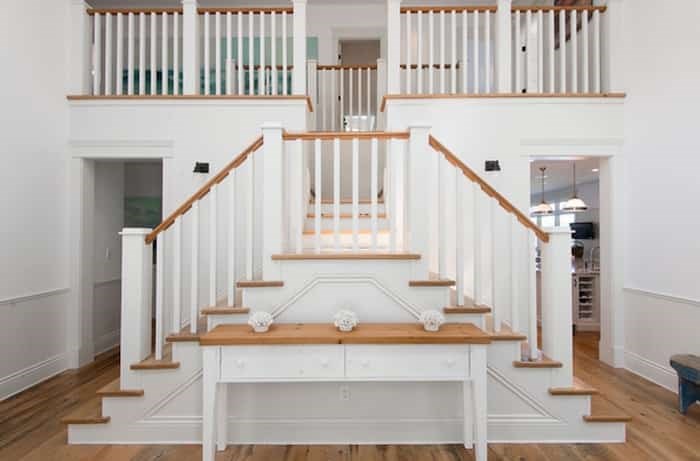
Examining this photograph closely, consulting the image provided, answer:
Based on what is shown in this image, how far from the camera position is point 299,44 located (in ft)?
12.8

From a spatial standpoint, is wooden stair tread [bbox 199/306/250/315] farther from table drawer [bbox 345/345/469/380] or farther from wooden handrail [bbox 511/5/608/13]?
Result: wooden handrail [bbox 511/5/608/13]

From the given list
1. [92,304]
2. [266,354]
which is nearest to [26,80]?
[92,304]

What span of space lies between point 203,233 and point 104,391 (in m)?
1.73

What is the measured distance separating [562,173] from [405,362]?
5990 mm

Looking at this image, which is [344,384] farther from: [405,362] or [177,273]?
[177,273]

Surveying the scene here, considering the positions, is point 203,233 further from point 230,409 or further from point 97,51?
point 97,51

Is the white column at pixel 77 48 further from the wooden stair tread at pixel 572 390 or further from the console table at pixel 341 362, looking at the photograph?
the wooden stair tread at pixel 572 390

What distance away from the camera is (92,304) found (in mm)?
4180

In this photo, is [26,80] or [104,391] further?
[26,80]

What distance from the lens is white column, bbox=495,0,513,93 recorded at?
3918 mm

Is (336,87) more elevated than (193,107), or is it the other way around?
(336,87)

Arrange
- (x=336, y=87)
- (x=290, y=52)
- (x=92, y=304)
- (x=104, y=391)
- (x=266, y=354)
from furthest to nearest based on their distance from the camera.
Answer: (x=290, y=52), (x=336, y=87), (x=92, y=304), (x=104, y=391), (x=266, y=354)

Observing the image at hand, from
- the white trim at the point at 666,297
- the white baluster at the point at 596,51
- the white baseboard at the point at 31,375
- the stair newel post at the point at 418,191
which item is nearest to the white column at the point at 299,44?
the stair newel post at the point at 418,191

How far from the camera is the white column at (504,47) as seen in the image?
3.92m
